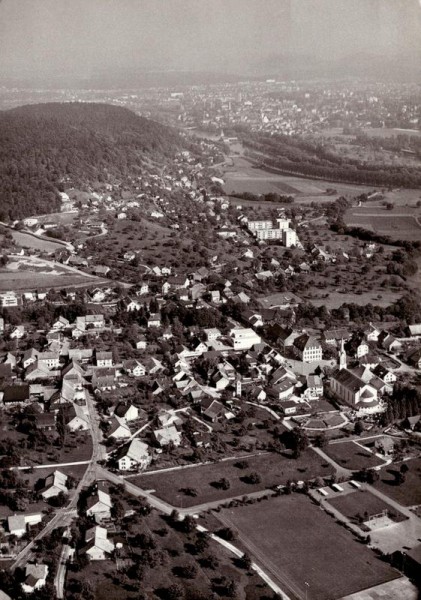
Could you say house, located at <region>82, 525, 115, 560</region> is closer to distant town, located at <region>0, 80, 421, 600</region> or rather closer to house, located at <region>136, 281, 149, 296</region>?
distant town, located at <region>0, 80, 421, 600</region>

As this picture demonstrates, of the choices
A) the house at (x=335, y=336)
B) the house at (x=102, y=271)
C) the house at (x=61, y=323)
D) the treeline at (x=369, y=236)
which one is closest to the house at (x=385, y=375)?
the house at (x=335, y=336)

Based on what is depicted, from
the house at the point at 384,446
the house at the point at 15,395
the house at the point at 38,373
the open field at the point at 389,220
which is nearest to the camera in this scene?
the house at the point at 384,446

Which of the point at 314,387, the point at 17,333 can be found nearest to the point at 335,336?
the point at 314,387

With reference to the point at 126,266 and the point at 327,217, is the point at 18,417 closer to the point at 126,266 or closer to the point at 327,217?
the point at 126,266

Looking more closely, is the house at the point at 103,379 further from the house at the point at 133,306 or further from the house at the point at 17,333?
the house at the point at 133,306

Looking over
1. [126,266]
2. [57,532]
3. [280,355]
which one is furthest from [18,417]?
[126,266]

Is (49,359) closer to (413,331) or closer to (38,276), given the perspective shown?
(38,276)

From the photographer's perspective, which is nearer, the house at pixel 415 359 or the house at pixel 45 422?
the house at pixel 45 422

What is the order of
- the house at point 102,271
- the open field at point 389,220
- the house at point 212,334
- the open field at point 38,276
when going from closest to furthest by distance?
1. the house at point 212,334
2. the open field at point 38,276
3. the house at point 102,271
4. the open field at point 389,220
